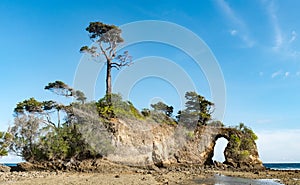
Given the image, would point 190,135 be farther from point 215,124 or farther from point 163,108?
point 163,108

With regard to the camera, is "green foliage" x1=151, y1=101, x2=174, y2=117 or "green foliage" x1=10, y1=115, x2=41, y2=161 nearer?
"green foliage" x1=10, y1=115, x2=41, y2=161

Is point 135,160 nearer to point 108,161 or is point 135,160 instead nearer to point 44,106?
point 108,161

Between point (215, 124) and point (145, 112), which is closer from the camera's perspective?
point (145, 112)

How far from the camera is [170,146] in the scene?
36.2 m

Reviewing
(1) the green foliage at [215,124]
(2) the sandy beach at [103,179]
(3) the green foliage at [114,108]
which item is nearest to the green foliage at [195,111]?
(1) the green foliage at [215,124]

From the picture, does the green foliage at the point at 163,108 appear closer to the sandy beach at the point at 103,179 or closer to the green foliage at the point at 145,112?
the green foliage at the point at 145,112

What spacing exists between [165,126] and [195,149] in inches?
205

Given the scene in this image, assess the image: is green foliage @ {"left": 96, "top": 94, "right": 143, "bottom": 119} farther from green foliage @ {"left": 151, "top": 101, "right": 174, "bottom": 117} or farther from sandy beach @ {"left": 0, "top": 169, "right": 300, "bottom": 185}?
sandy beach @ {"left": 0, "top": 169, "right": 300, "bottom": 185}

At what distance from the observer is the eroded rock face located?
104 ft

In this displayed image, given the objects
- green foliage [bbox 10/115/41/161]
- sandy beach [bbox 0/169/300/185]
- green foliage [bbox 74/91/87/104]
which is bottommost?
sandy beach [bbox 0/169/300/185]

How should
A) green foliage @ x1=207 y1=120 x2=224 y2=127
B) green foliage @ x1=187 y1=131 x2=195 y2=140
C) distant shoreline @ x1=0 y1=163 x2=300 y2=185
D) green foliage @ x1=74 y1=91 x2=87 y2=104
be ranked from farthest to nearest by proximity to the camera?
green foliage @ x1=207 y1=120 x2=224 y2=127, green foliage @ x1=187 y1=131 x2=195 y2=140, green foliage @ x1=74 y1=91 x2=87 y2=104, distant shoreline @ x1=0 y1=163 x2=300 y2=185

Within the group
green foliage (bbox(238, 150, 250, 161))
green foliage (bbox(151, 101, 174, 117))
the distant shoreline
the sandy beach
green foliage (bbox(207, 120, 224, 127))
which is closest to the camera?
the sandy beach

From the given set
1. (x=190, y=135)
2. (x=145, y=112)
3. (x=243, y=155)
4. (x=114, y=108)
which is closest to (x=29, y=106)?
(x=114, y=108)

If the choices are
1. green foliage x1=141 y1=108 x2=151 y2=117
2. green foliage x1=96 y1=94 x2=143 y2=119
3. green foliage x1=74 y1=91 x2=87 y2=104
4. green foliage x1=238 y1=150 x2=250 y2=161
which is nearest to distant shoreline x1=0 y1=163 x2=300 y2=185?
green foliage x1=96 y1=94 x2=143 y2=119
